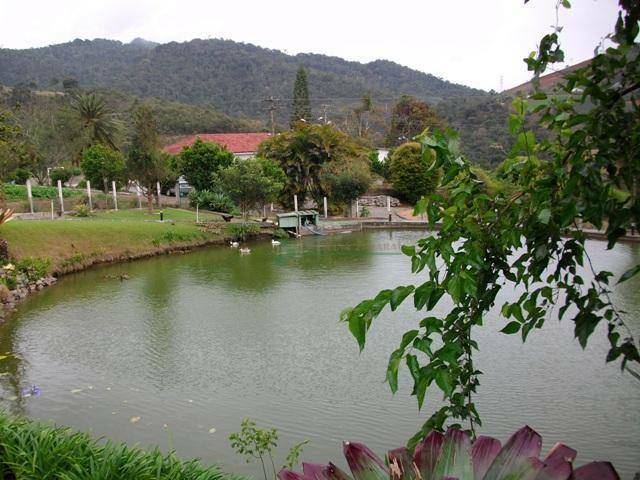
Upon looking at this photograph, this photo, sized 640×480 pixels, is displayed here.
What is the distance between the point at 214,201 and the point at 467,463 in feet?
90.5

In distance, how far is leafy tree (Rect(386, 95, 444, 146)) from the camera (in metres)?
51.8

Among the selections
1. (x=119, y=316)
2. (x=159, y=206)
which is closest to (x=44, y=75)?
(x=159, y=206)

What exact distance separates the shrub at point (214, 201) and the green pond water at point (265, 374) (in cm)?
1508

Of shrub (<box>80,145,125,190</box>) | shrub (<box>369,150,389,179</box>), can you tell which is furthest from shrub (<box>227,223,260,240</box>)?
shrub (<box>369,150,389,179</box>)

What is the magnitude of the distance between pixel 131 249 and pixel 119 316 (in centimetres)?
805

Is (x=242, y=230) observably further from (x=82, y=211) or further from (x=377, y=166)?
(x=377, y=166)

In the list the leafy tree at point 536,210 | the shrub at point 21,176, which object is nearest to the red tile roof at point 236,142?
the shrub at point 21,176

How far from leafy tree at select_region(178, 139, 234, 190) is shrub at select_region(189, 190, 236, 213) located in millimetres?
1703

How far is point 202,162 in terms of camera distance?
3052 cm

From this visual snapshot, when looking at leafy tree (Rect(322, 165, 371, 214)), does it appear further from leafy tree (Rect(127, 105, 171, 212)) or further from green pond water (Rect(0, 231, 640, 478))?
green pond water (Rect(0, 231, 640, 478))

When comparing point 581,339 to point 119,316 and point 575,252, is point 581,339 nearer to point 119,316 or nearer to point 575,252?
point 575,252

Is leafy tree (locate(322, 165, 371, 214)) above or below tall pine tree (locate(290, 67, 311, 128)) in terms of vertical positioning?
below

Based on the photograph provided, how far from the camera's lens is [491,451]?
1.44 metres

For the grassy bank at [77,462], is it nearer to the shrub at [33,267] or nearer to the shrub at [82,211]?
the shrub at [33,267]
